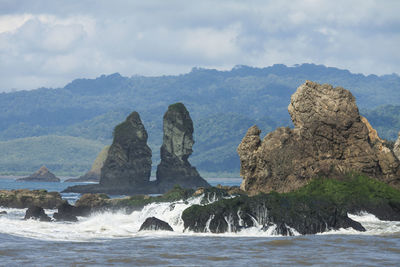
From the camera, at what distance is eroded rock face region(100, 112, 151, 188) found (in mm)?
143250

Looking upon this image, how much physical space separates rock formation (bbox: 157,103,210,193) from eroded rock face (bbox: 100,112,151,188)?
382 cm

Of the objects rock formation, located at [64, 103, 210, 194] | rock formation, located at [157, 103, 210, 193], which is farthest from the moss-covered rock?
rock formation, located at [157, 103, 210, 193]

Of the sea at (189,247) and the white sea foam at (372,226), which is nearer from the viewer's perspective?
the sea at (189,247)

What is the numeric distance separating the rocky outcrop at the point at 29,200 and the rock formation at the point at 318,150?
27.6m

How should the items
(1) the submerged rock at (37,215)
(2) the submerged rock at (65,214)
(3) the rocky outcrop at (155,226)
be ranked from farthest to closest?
(2) the submerged rock at (65,214), (1) the submerged rock at (37,215), (3) the rocky outcrop at (155,226)

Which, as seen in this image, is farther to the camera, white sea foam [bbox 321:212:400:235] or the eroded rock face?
the eroded rock face

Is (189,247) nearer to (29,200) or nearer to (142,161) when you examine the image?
(29,200)

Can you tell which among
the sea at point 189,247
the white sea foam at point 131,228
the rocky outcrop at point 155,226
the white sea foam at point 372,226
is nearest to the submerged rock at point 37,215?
the white sea foam at point 131,228

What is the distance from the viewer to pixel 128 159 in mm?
144750

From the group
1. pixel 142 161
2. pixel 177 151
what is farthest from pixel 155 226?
pixel 177 151

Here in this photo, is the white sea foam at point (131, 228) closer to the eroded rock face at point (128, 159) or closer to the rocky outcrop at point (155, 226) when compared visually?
the rocky outcrop at point (155, 226)

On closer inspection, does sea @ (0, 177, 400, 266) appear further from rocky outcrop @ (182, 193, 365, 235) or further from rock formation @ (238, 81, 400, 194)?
rock formation @ (238, 81, 400, 194)

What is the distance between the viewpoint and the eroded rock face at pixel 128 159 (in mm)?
143250

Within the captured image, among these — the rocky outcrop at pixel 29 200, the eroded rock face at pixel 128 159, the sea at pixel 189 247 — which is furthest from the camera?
the eroded rock face at pixel 128 159
